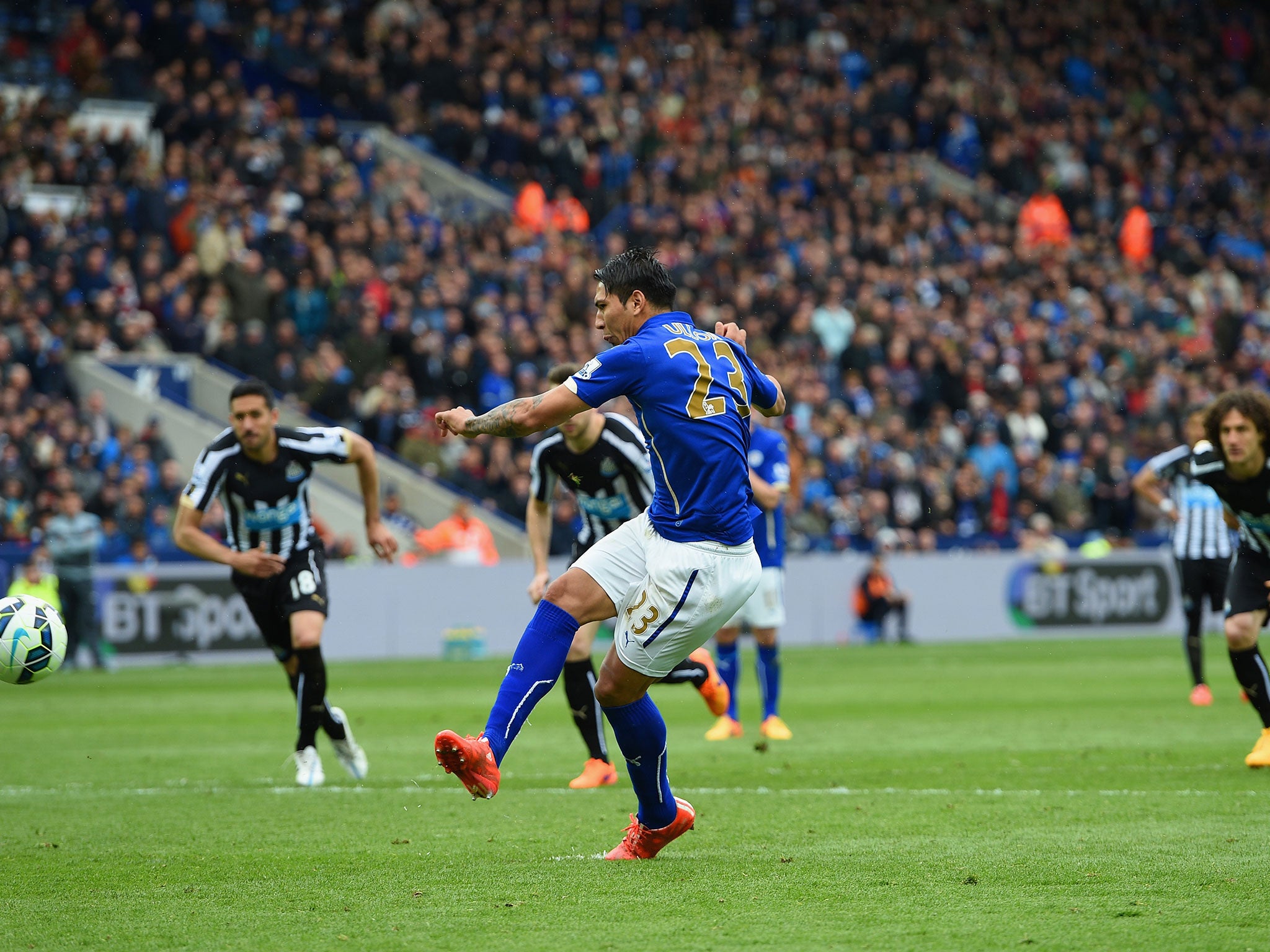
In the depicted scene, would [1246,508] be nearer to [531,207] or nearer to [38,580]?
[38,580]

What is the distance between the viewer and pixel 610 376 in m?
6.21

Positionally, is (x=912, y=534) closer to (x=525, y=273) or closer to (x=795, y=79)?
(x=525, y=273)

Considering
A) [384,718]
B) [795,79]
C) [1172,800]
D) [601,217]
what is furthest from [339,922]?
[795,79]

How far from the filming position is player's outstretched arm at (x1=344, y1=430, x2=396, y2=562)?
30.6 ft

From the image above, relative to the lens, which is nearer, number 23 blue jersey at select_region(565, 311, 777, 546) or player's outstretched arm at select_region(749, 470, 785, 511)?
number 23 blue jersey at select_region(565, 311, 777, 546)

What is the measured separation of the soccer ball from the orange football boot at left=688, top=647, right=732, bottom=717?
12.6ft

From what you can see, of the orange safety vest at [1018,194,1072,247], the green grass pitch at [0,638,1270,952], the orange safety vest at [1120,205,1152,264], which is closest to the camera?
the green grass pitch at [0,638,1270,952]

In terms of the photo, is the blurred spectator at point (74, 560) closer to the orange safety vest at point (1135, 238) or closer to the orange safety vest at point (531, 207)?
the orange safety vest at point (531, 207)

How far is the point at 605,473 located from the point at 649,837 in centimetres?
345

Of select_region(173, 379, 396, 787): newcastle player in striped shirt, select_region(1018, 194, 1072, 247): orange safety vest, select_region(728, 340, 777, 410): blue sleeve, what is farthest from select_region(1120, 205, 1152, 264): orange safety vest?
select_region(728, 340, 777, 410): blue sleeve

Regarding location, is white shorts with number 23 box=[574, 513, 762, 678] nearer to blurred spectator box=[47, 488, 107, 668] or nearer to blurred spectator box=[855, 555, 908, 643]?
blurred spectator box=[47, 488, 107, 668]

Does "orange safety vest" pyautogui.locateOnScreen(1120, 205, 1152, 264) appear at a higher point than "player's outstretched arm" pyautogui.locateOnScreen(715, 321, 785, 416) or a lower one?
higher

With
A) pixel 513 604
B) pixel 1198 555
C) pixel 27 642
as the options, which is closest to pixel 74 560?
pixel 513 604

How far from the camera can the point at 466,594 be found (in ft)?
72.7
